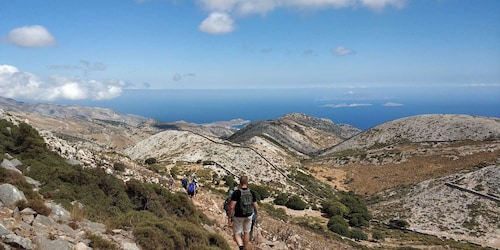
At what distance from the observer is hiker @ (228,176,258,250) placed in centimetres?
1133

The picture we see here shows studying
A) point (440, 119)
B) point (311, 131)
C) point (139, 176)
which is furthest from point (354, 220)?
point (311, 131)

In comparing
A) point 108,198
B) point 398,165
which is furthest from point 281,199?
point 398,165

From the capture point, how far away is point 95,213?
13.3 m

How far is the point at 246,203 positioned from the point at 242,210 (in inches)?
10.4

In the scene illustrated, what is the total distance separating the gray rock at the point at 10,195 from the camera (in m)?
11.1

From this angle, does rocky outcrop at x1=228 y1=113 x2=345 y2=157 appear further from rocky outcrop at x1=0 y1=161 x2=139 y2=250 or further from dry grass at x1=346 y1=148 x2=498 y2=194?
rocky outcrop at x1=0 y1=161 x2=139 y2=250

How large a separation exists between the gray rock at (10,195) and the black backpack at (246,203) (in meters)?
6.78

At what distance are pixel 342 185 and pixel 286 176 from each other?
15663 millimetres

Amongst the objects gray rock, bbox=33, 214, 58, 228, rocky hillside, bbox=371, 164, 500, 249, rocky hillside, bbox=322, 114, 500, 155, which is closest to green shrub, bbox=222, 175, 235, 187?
rocky hillside, bbox=371, 164, 500, 249

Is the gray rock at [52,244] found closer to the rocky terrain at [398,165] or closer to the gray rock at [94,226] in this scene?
the gray rock at [94,226]

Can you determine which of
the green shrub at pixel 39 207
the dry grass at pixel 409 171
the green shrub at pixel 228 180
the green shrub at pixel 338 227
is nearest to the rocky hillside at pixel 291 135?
the dry grass at pixel 409 171

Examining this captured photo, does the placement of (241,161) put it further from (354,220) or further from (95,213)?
(95,213)

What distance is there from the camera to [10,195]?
1128cm

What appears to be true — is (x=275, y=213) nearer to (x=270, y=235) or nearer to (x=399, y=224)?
(x=270, y=235)
